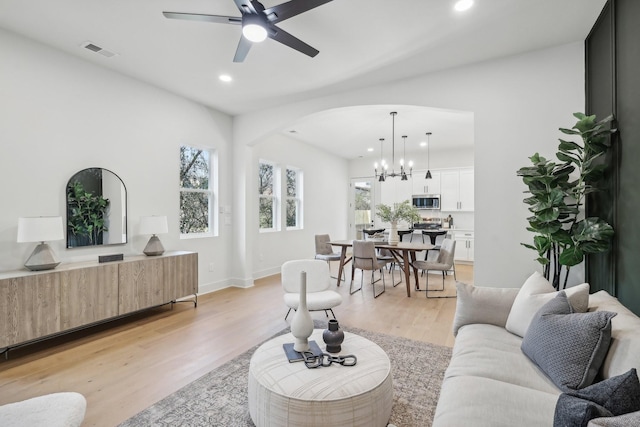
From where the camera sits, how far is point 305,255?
7.23 meters

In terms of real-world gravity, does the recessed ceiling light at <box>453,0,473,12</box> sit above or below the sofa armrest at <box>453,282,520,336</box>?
above

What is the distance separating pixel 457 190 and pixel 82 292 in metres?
7.55

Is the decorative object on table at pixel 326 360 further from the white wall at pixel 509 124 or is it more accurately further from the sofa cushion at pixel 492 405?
the white wall at pixel 509 124

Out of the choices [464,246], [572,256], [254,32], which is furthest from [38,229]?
[464,246]

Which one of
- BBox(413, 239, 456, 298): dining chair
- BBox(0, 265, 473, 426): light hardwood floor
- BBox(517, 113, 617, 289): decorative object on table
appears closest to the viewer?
BBox(0, 265, 473, 426): light hardwood floor

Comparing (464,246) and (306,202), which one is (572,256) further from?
(306,202)

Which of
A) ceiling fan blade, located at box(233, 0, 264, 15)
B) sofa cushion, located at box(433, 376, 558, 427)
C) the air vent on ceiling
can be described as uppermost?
the air vent on ceiling

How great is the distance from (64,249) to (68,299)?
68 cm

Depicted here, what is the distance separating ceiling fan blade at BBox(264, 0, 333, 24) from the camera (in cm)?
203

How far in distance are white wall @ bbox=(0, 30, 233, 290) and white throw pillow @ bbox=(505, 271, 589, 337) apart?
406 cm

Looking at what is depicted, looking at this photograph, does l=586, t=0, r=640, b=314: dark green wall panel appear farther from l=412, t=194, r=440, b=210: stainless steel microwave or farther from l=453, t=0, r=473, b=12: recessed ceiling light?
l=412, t=194, r=440, b=210: stainless steel microwave

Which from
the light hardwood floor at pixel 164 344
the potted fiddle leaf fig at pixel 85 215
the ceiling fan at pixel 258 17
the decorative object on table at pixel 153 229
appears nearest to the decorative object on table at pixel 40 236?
the potted fiddle leaf fig at pixel 85 215

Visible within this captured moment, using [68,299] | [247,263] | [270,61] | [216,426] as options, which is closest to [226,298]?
[247,263]

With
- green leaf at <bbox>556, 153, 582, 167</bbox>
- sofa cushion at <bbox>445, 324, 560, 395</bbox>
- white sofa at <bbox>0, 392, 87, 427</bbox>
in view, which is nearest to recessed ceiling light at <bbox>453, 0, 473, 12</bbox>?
green leaf at <bbox>556, 153, 582, 167</bbox>
